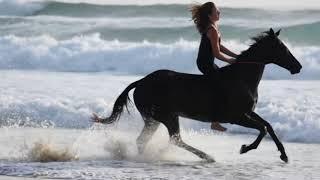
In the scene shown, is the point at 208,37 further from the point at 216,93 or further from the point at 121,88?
the point at 121,88

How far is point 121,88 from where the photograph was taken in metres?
18.0

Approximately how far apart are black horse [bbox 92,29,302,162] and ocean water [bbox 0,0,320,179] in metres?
0.41

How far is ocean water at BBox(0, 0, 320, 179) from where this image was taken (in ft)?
28.3

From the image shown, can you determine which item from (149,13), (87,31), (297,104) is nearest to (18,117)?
(297,104)

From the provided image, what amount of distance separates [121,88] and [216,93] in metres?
9.29

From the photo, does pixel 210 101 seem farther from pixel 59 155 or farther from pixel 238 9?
pixel 238 9

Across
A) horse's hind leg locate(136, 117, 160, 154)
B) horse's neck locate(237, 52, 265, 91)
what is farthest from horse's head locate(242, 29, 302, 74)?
horse's hind leg locate(136, 117, 160, 154)

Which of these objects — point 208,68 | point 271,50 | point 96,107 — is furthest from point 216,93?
point 96,107

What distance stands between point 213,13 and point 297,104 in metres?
5.20

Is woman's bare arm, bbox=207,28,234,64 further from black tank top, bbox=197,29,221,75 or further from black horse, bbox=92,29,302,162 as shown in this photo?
black horse, bbox=92,29,302,162

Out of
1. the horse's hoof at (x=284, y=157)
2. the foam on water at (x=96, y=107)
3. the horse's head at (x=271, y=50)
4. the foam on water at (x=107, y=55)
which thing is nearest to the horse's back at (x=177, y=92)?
the horse's head at (x=271, y=50)

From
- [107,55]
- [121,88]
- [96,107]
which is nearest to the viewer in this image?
[96,107]

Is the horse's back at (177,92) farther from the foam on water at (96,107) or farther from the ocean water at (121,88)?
the foam on water at (96,107)

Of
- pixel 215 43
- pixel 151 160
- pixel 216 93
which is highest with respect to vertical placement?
pixel 215 43
